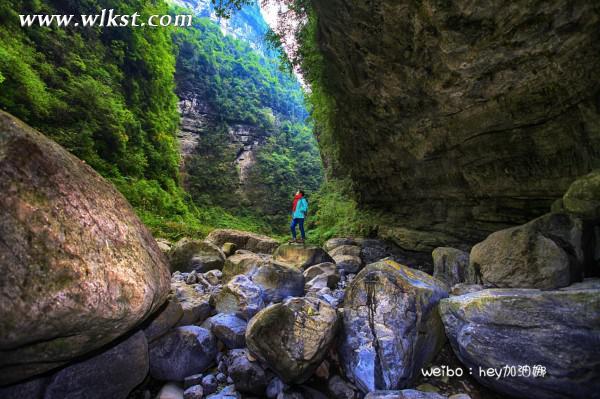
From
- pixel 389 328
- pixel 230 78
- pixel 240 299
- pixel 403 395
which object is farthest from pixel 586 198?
pixel 230 78

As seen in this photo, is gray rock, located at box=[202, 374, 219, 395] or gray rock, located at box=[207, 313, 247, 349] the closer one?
gray rock, located at box=[202, 374, 219, 395]

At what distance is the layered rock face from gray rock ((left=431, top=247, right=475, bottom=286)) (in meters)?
1.44

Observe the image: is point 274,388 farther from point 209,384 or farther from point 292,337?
point 209,384

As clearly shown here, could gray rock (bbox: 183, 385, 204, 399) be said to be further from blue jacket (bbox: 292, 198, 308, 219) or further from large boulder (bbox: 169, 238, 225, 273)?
blue jacket (bbox: 292, 198, 308, 219)

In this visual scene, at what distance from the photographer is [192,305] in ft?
12.5

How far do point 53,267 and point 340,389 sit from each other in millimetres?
2851

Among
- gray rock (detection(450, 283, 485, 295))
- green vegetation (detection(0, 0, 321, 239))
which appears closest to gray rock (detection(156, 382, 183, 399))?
gray rock (detection(450, 283, 485, 295))

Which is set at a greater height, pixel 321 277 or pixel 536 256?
pixel 536 256

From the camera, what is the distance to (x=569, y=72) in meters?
3.70

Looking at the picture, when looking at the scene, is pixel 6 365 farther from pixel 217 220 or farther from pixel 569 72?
pixel 217 220

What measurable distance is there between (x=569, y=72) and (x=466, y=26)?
1550 millimetres

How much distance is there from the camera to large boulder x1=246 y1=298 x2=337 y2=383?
2.74 meters

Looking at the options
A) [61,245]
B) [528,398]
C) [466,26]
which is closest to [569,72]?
[466,26]

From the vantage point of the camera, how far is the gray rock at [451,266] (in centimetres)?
468
